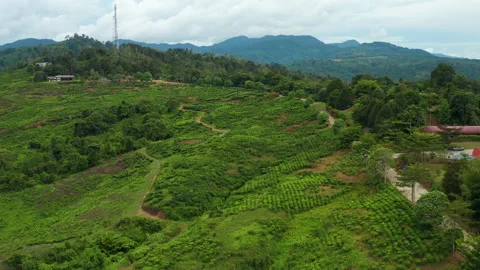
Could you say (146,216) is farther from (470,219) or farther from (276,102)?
(276,102)

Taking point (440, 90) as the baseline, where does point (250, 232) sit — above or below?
below

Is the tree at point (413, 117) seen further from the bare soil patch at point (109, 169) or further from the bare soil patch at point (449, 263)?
the bare soil patch at point (109, 169)

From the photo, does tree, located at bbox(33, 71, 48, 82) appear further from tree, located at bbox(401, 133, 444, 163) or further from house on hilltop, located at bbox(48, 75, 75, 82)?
tree, located at bbox(401, 133, 444, 163)

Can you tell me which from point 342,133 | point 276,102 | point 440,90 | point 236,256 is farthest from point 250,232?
point 440,90

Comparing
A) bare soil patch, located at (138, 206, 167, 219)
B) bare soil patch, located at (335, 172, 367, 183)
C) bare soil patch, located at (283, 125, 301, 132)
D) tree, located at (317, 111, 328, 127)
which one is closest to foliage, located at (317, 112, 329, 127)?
tree, located at (317, 111, 328, 127)

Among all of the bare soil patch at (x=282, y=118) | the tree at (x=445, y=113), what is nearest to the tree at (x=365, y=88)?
the bare soil patch at (x=282, y=118)
